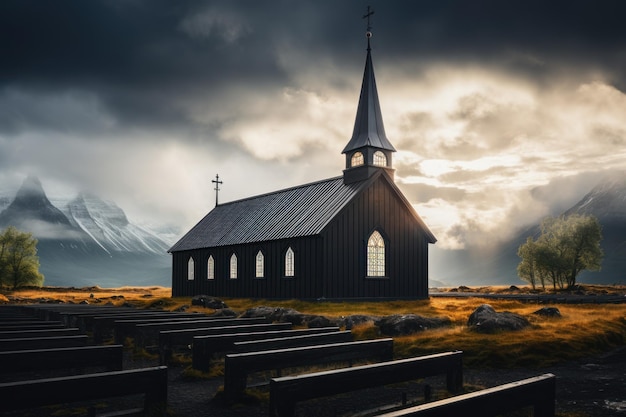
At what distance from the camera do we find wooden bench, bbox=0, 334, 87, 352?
11.9 metres

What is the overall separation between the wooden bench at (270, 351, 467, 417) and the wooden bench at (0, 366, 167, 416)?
78.2 inches

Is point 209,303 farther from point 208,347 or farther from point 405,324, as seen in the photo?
point 208,347

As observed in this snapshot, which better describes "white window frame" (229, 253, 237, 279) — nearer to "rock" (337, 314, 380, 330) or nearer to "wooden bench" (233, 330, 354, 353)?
"rock" (337, 314, 380, 330)

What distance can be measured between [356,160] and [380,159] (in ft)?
5.50

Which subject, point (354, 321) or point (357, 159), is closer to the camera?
point (354, 321)

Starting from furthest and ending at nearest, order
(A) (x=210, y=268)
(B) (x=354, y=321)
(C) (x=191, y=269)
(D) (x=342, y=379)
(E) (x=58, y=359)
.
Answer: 1. (C) (x=191, y=269)
2. (A) (x=210, y=268)
3. (B) (x=354, y=321)
4. (E) (x=58, y=359)
5. (D) (x=342, y=379)

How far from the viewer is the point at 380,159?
128 feet

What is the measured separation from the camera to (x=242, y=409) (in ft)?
32.2

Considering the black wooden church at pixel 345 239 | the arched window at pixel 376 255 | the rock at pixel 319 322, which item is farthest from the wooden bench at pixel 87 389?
the arched window at pixel 376 255

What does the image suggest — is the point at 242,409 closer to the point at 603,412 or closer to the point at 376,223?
the point at 603,412

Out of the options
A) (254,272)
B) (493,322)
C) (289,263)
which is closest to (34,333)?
(493,322)

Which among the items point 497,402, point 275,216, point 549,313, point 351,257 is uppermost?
point 275,216

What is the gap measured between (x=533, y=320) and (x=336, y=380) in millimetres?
16043

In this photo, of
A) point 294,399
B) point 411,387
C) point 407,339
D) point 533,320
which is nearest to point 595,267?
point 533,320
